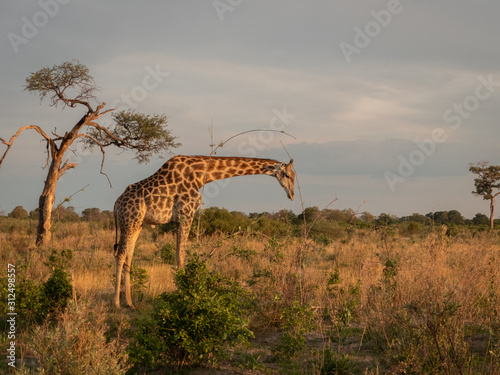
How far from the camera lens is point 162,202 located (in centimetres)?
923

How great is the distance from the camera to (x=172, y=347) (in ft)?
18.8

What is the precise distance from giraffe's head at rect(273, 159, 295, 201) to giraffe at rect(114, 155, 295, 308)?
20 mm

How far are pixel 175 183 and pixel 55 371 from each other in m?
4.89

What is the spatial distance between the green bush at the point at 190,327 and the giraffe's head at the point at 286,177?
14.9 feet

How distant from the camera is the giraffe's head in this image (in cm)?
1020

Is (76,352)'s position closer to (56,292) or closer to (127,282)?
(56,292)

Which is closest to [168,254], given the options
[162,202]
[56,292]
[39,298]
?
[162,202]

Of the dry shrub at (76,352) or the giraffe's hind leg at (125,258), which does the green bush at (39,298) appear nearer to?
the giraffe's hind leg at (125,258)

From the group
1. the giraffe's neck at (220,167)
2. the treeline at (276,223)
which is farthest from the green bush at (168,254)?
the giraffe's neck at (220,167)

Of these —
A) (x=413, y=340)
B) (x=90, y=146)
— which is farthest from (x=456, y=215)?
(x=413, y=340)

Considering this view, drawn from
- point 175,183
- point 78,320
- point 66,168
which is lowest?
point 78,320

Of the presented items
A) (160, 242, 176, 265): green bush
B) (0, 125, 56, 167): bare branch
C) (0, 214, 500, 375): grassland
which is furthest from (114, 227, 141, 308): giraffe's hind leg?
(0, 125, 56, 167): bare branch

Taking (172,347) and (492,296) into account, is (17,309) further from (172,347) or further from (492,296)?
(492,296)

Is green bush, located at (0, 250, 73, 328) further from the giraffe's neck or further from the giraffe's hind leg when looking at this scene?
the giraffe's neck
